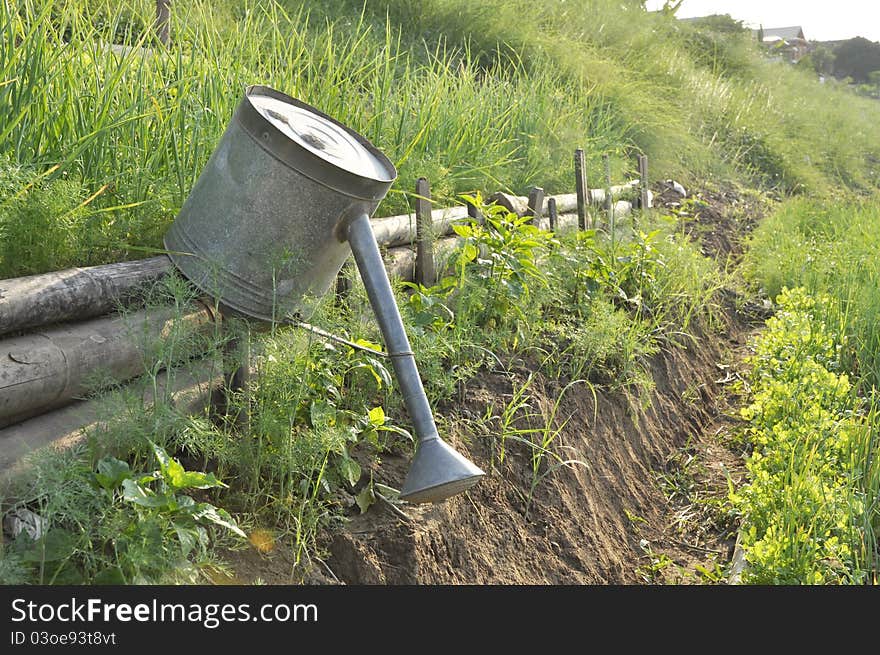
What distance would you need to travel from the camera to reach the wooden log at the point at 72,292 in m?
2.47

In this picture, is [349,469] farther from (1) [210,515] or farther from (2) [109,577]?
(2) [109,577]

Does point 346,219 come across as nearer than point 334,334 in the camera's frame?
Yes

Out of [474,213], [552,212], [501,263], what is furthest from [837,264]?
[501,263]

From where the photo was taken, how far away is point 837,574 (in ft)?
9.89

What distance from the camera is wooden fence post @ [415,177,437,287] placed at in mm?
4090

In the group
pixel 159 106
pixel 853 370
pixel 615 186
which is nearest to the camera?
pixel 159 106

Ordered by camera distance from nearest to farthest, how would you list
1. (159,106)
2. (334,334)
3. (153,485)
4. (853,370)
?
1. (153,485)
2. (334,334)
3. (159,106)
4. (853,370)

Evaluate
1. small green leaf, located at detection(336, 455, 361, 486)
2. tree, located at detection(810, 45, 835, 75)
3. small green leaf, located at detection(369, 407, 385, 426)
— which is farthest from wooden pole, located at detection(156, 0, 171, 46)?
tree, located at detection(810, 45, 835, 75)

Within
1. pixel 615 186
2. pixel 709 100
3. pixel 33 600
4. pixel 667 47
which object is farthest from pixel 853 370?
pixel 667 47

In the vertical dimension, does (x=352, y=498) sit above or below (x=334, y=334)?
below

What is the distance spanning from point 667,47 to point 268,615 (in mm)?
13507

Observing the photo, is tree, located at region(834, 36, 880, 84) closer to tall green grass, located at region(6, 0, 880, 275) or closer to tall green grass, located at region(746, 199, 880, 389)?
tall green grass, located at region(6, 0, 880, 275)

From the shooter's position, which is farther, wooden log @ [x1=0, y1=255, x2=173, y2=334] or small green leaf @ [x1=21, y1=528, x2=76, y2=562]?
wooden log @ [x1=0, y1=255, x2=173, y2=334]

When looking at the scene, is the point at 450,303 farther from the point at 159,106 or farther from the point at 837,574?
the point at 837,574
